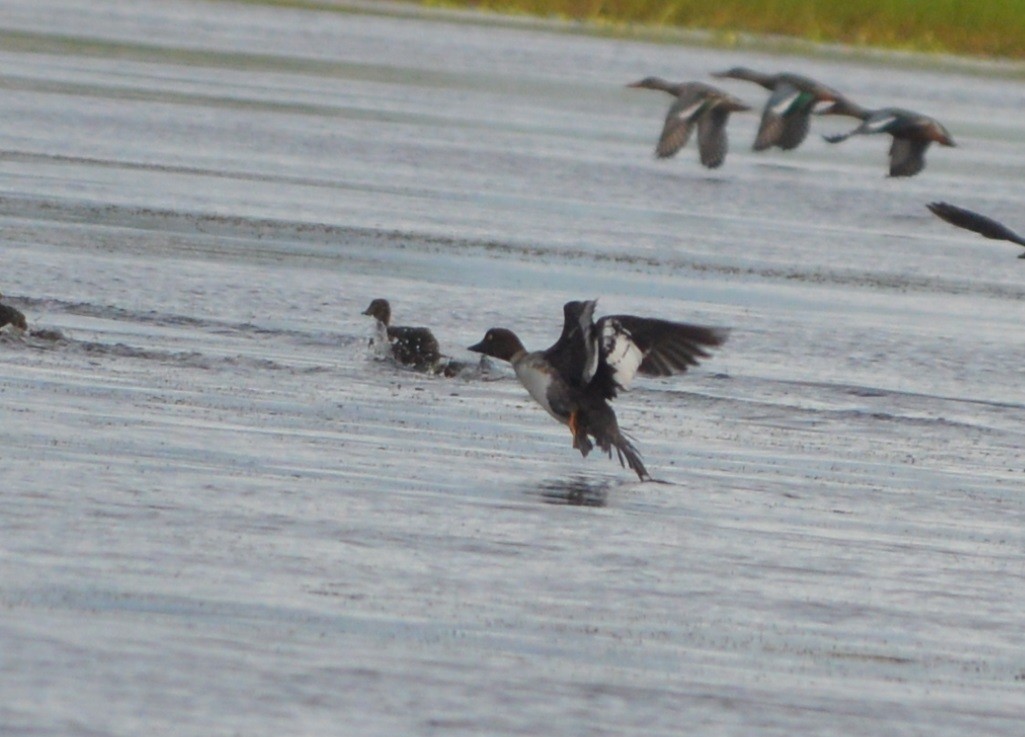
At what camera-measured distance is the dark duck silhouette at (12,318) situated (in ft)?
39.0

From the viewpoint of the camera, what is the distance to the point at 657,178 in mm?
23328

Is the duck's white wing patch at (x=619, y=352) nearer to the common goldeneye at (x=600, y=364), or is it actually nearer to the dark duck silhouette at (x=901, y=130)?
the common goldeneye at (x=600, y=364)

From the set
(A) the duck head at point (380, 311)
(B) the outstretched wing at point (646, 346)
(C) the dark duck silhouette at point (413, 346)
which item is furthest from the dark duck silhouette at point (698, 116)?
(B) the outstretched wing at point (646, 346)

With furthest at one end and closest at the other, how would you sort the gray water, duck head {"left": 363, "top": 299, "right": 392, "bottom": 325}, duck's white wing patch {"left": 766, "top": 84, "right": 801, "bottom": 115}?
duck's white wing patch {"left": 766, "top": 84, "right": 801, "bottom": 115} < duck head {"left": 363, "top": 299, "right": 392, "bottom": 325} < the gray water

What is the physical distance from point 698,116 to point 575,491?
9001mm

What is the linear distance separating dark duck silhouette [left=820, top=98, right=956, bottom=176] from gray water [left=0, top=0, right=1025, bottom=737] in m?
0.86

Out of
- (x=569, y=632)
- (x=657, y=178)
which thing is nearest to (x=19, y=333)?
(x=569, y=632)

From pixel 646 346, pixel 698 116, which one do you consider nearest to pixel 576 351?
pixel 646 346

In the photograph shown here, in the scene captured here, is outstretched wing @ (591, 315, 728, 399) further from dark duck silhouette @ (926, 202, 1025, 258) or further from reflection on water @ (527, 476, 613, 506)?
dark duck silhouette @ (926, 202, 1025, 258)

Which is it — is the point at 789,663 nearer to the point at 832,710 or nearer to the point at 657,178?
the point at 832,710

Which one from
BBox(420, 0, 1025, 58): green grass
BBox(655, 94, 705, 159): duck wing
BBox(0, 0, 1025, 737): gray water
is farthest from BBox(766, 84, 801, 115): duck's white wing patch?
BBox(420, 0, 1025, 58): green grass

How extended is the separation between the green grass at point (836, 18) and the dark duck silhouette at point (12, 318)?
35887 millimetres

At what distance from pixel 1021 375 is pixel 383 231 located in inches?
217

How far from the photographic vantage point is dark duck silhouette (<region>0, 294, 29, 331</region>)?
39.0 ft
